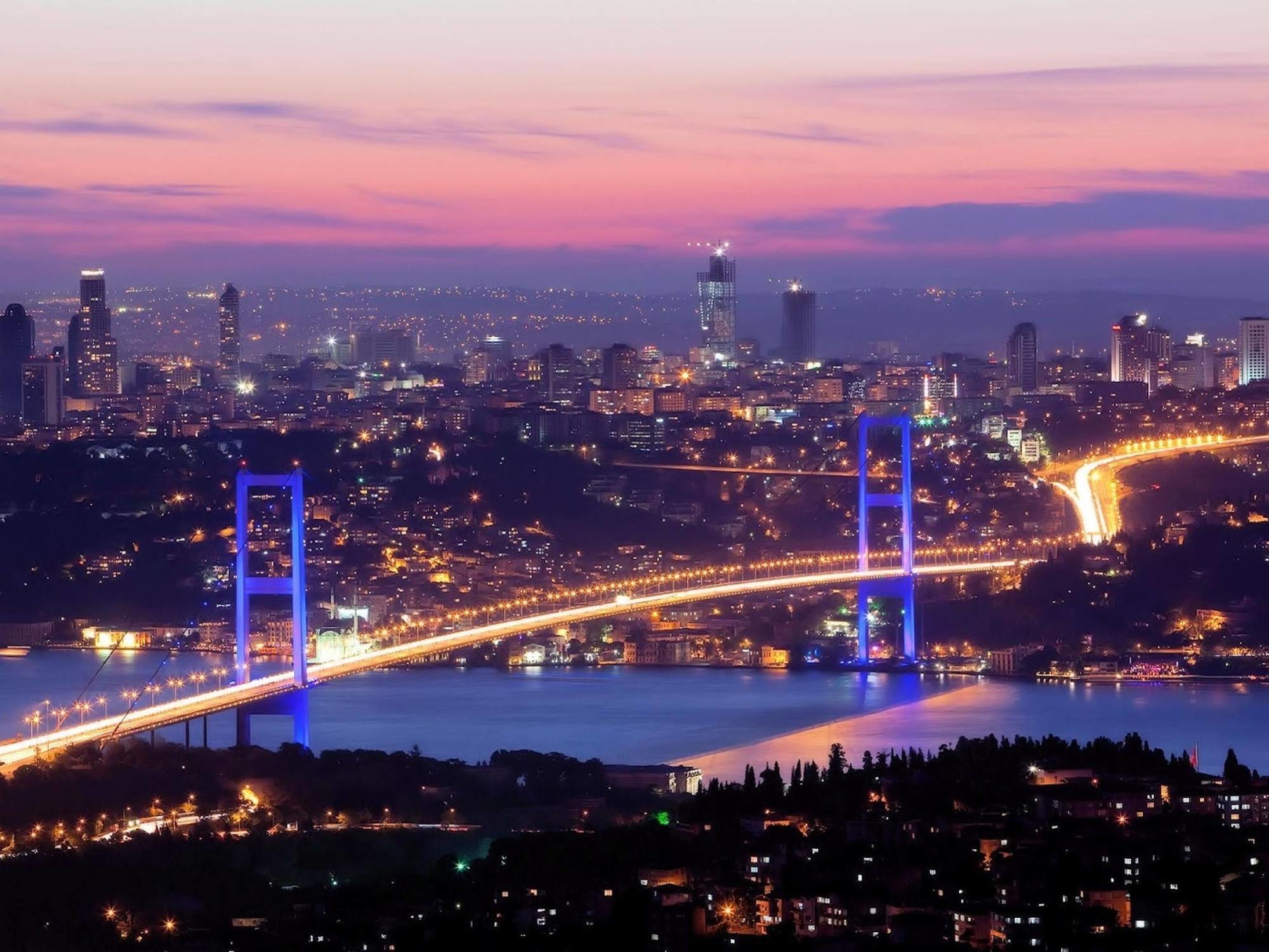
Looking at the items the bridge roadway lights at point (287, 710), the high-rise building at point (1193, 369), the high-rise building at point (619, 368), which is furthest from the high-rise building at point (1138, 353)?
the bridge roadway lights at point (287, 710)

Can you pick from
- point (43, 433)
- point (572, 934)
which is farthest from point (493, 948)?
point (43, 433)

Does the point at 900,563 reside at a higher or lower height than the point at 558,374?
lower

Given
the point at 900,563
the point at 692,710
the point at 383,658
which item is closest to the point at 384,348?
the point at 900,563

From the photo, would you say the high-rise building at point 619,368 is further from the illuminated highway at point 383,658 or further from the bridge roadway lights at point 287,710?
the bridge roadway lights at point 287,710

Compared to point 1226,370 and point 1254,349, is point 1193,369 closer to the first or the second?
point 1226,370

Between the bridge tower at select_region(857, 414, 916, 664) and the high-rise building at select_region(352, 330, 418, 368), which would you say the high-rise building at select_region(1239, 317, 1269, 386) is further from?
the bridge tower at select_region(857, 414, 916, 664)

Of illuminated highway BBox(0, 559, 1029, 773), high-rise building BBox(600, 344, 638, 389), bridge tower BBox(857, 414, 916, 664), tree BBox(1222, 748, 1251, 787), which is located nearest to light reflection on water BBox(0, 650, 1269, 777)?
illuminated highway BBox(0, 559, 1029, 773)
